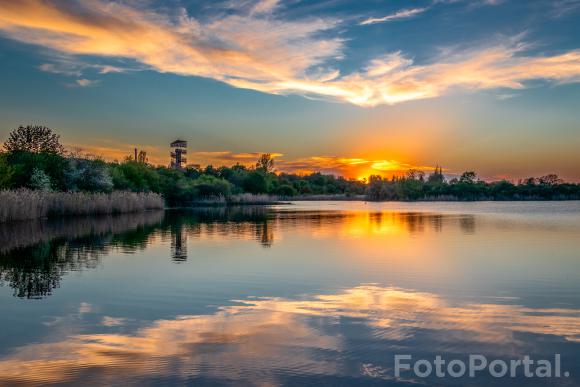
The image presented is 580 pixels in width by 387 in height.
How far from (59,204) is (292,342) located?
122 feet

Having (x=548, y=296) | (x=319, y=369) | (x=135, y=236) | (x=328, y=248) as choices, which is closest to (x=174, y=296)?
(x=319, y=369)

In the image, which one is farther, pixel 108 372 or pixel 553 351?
pixel 553 351

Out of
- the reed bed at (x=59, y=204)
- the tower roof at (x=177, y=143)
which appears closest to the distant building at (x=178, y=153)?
the tower roof at (x=177, y=143)

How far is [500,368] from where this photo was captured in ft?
22.4

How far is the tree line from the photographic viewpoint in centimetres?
4484

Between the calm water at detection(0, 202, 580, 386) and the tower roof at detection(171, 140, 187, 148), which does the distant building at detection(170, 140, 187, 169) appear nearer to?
the tower roof at detection(171, 140, 187, 148)

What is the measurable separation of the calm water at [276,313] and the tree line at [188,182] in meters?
27.5

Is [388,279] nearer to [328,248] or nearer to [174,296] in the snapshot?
[174,296]

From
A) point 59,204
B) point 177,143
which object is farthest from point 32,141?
point 177,143

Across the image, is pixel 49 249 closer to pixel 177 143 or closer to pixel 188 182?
pixel 188 182

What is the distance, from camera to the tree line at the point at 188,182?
44.8 metres

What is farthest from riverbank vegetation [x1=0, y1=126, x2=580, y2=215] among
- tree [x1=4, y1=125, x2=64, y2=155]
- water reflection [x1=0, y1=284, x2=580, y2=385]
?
water reflection [x1=0, y1=284, x2=580, y2=385]

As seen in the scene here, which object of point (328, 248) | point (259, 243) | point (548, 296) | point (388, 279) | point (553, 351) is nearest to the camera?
point (553, 351)

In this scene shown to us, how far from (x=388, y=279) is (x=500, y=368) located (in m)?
6.92
